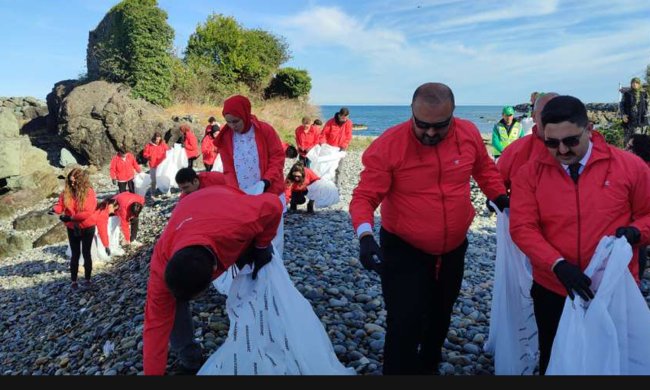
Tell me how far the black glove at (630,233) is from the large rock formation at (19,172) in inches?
664

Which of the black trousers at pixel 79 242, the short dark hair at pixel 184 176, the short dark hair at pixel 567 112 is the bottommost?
the black trousers at pixel 79 242

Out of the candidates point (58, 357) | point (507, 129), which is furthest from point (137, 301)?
point (507, 129)

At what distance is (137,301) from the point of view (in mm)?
6191

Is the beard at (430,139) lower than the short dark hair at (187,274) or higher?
higher

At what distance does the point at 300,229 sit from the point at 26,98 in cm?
3737

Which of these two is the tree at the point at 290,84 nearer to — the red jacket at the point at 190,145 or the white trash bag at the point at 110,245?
the red jacket at the point at 190,145

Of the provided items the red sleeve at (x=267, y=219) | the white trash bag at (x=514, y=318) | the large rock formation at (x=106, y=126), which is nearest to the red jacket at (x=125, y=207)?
the red sleeve at (x=267, y=219)

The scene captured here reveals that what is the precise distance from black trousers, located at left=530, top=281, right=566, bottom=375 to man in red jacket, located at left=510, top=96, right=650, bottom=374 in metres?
0.02

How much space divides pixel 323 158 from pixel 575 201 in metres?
9.03

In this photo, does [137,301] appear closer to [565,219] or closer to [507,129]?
[565,219]

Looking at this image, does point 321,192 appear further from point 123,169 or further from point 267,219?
point 267,219

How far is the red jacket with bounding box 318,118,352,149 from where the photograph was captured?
11.6 m

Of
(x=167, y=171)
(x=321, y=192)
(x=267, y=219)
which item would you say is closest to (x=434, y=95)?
(x=267, y=219)

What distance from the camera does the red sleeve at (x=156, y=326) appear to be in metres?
2.58
